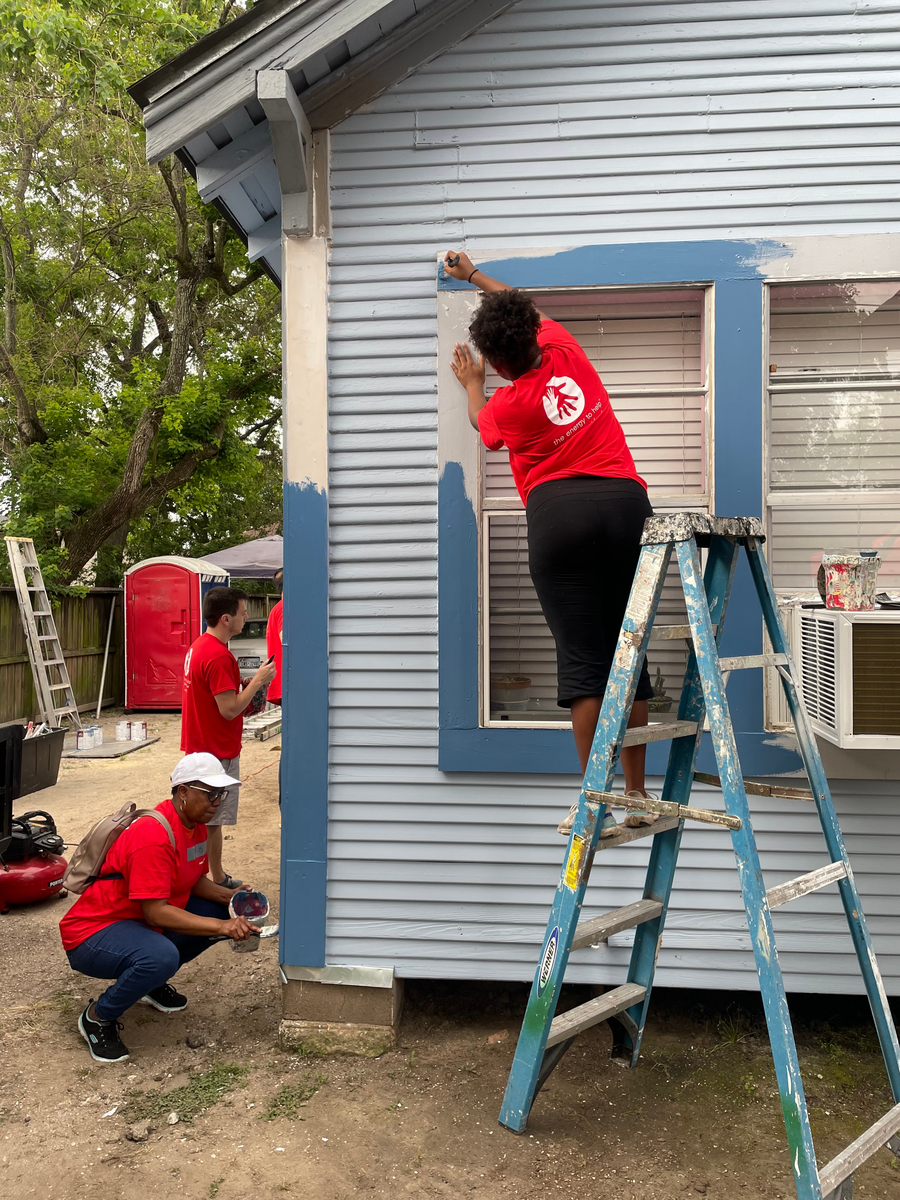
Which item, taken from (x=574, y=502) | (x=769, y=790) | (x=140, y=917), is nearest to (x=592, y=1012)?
(x=769, y=790)

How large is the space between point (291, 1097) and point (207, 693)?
2218 millimetres

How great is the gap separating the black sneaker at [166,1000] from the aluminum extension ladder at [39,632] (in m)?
7.13

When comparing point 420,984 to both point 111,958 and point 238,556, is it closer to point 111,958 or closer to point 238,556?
point 111,958

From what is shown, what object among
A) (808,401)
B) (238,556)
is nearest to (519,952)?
(808,401)

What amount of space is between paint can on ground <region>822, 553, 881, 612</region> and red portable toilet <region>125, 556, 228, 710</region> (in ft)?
34.2

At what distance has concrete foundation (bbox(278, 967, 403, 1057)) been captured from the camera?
A: 132 inches

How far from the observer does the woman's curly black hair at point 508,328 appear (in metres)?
2.68

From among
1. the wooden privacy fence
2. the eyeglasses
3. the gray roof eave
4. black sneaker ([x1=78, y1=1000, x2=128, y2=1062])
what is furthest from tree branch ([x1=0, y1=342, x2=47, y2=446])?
black sneaker ([x1=78, y1=1000, x2=128, y2=1062])

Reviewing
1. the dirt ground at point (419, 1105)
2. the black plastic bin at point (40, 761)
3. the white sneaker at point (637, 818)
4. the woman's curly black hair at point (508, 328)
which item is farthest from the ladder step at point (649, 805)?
the black plastic bin at point (40, 761)

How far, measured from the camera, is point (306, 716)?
136 inches

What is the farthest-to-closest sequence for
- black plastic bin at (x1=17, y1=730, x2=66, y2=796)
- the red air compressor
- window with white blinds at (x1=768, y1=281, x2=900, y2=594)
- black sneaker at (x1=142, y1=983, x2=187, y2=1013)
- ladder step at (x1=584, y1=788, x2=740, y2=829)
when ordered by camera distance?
black plastic bin at (x1=17, y1=730, x2=66, y2=796) → the red air compressor → black sneaker at (x1=142, y1=983, x2=187, y2=1013) → window with white blinds at (x1=768, y1=281, x2=900, y2=594) → ladder step at (x1=584, y1=788, x2=740, y2=829)

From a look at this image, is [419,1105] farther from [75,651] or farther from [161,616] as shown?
[75,651]

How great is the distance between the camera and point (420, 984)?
12.4 feet

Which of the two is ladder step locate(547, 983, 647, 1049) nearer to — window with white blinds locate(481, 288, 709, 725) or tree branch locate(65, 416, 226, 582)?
window with white blinds locate(481, 288, 709, 725)
